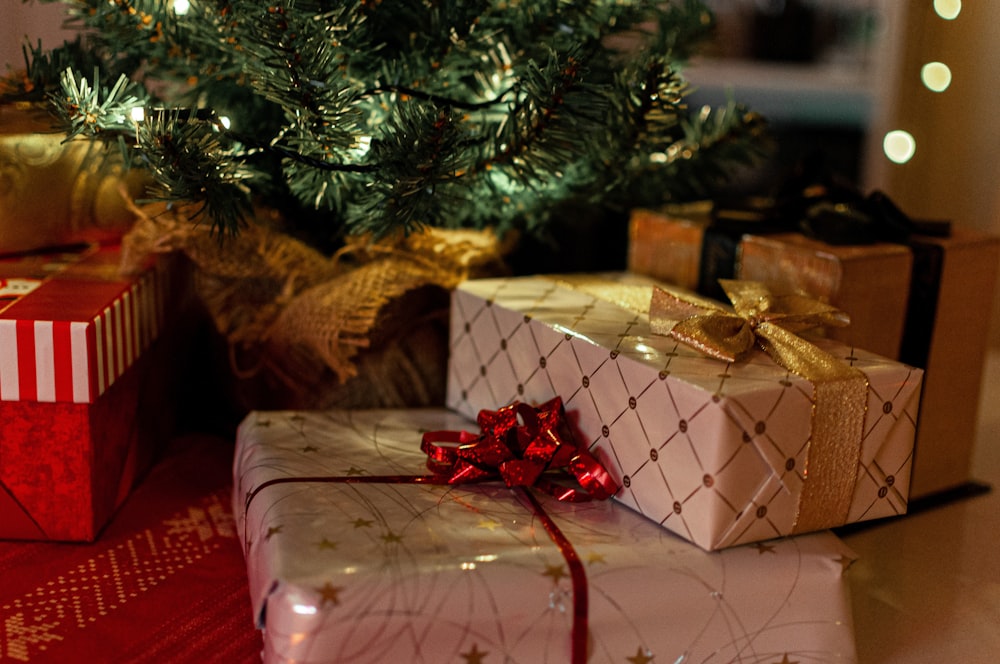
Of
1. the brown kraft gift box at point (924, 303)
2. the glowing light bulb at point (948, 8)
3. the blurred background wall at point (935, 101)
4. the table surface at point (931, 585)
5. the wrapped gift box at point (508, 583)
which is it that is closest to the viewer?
the wrapped gift box at point (508, 583)

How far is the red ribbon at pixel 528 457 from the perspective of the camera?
24.6 inches

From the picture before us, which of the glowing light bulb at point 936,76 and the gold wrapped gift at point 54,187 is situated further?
the glowing light bulb at point 936,76

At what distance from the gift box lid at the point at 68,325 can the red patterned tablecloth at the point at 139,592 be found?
4.7 inches

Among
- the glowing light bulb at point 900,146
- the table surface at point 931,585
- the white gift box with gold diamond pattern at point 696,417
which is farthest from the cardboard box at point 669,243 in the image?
the glowing light bulb at point 900,146

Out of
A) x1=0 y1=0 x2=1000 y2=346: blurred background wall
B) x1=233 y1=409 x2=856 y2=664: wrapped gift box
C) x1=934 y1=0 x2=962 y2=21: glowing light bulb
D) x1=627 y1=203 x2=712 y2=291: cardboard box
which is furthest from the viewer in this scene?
x1=934 y1=0 x2=962 y2=21: glowing light bulb

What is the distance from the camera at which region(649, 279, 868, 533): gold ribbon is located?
0.57m

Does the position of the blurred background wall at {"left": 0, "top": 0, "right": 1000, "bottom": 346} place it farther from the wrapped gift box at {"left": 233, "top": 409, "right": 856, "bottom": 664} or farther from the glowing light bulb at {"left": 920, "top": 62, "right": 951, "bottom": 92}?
the wrapped gift box at {"left": 233, "top": 409, "right": 856, "bottom": 664}

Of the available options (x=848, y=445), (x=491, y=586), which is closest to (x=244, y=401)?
(x=491, y=586)

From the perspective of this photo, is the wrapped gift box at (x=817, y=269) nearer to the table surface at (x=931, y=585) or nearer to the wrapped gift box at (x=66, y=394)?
the table surface at (x=931, y=585)

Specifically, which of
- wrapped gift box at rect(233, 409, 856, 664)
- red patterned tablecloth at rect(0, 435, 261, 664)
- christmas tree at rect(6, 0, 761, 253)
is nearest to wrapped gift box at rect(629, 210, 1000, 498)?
christmas tree at rect(6, 0, 761, 253)

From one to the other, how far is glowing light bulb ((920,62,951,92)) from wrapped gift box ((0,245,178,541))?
926 millimetres

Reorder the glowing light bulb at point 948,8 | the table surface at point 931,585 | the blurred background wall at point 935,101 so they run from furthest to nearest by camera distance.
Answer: the glowing light bulb at point 948,8 < the blurred background wall at point 935,101 < the table surface at point 931,585

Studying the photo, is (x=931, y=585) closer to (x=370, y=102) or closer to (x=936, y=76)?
(x=370, y=102)

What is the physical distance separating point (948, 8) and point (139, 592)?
106cm
